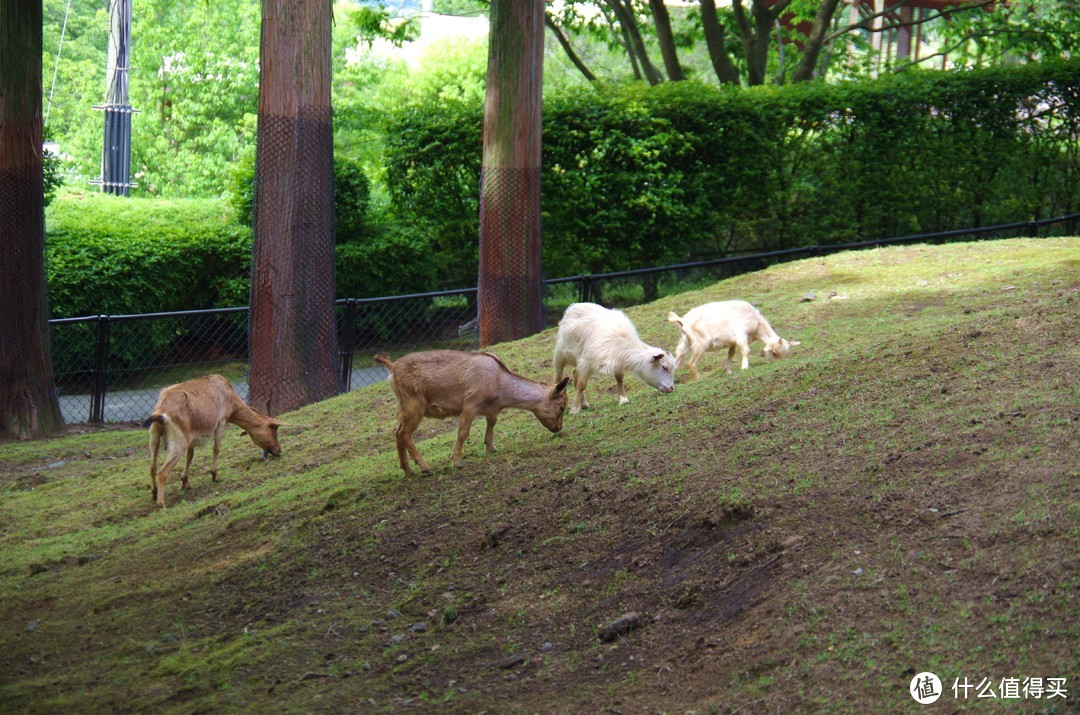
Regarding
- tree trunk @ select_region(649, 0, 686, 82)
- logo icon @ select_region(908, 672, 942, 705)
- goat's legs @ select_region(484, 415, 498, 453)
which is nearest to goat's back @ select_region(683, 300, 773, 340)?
goat's legs @ select_region(484, 415, 498, 453)

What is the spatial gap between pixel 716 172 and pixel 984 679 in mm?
14264

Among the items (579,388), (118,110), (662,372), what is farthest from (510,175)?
(118,110)

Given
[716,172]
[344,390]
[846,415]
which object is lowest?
[344,390]

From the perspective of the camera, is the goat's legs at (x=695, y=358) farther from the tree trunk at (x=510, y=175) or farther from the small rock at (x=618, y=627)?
the small rock at (x=618, y=627)

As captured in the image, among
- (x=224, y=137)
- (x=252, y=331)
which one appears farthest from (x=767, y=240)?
(x=224, y=137)

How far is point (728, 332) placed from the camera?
1024 cm

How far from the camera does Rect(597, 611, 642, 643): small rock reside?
5293 mm

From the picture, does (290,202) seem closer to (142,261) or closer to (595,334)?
(142,261)

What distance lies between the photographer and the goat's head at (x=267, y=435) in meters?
9.93

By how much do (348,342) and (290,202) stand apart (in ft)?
6.83

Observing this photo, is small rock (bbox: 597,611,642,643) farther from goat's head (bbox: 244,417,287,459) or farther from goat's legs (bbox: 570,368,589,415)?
goat's head (bbox: 244,417,287,459)

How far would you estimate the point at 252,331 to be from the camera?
13102 millimetres

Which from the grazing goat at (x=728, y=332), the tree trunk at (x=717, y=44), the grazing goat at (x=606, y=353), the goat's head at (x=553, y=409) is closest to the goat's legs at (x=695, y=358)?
the grazing goat at (x=728, y=332)

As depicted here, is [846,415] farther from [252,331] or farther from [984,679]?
[252,331]
